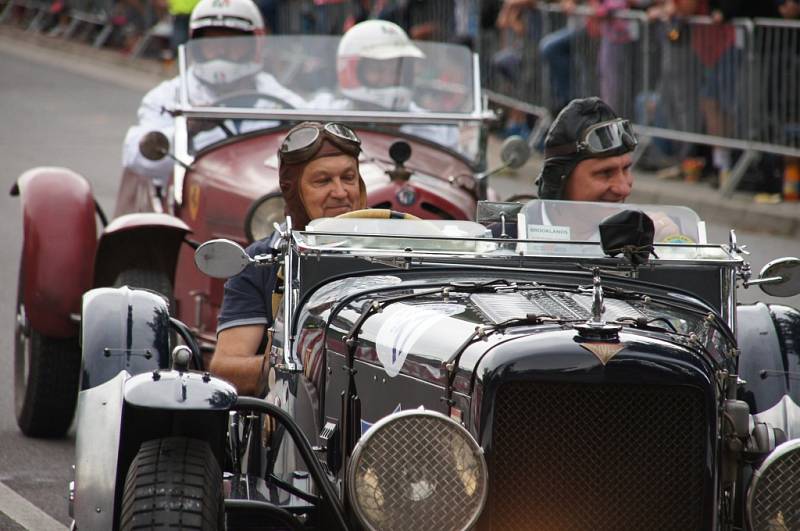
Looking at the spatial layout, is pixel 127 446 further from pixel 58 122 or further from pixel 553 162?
pixel 58 122

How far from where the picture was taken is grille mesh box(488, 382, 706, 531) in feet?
12.3

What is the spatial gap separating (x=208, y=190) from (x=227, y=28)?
1394 mm

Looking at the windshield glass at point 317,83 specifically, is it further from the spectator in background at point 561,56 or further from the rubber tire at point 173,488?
the spectator in background at point 561,56

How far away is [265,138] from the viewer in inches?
320

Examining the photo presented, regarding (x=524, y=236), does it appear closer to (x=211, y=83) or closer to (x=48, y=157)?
(x=211, y=83)

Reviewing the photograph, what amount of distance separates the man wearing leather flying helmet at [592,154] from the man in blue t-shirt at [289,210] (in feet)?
2.32

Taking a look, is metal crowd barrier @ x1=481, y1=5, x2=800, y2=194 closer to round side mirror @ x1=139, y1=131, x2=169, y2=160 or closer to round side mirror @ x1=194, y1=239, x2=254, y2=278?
round side mirror @ x1=139, y1=131, x2=169, y2=160

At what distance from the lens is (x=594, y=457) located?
148 inches

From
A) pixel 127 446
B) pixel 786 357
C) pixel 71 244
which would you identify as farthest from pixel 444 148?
pixel 127 446

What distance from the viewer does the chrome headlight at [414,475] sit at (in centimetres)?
365

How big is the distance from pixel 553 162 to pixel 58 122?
13.4 meters

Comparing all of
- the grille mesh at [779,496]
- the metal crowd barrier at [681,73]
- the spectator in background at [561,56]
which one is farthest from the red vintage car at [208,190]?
the spectator in background at [561,56]

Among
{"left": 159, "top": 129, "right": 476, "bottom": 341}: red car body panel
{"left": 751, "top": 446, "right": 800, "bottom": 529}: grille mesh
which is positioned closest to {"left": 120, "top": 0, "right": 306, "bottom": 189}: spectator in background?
{"left": 159, "top": 129, "right": 476, "bottom": 341}: red car body panel

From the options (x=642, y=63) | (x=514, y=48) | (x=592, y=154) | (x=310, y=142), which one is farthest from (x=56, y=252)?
(x=514, y=48)
